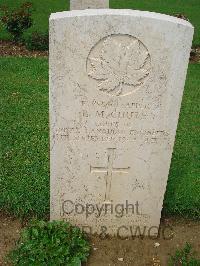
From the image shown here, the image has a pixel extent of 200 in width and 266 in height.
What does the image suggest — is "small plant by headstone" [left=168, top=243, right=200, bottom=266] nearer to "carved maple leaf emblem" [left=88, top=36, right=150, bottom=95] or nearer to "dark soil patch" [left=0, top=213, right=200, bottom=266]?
"dark soil patch" [left=0, top=213, right=200, bottom=266]

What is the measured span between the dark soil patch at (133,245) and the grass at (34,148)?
0.64 ft

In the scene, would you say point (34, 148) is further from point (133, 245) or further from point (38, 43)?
point (38, 43)

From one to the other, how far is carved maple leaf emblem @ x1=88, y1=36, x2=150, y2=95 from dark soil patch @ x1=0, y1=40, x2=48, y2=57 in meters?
6.76

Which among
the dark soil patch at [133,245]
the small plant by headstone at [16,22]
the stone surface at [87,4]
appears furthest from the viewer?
the small plant by headstone at [16,22]

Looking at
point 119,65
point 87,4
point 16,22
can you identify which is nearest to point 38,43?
point 16,22

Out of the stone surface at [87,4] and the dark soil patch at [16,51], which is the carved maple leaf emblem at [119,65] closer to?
the stone surface at [87,4]

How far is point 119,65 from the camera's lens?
368 cm

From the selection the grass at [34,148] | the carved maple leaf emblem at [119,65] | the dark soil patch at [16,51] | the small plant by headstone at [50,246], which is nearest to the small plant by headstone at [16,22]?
the dark soil patch at [16,51]

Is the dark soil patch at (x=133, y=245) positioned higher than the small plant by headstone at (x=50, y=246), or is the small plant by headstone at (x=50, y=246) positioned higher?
the small plant by headstone at (x=50, y=246)

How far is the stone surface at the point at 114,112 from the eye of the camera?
353 centimetres

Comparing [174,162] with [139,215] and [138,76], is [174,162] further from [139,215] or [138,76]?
[138,76]

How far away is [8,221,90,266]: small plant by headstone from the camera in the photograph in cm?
403

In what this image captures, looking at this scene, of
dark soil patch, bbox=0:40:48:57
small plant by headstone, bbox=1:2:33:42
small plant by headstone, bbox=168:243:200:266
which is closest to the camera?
small plant by headstone, bbox=168:243:200:266

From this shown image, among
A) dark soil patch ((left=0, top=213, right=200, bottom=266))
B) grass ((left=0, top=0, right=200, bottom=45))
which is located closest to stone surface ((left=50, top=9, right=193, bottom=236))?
dark soil patch ((left=0, top=213, right=200, bottom=266))
